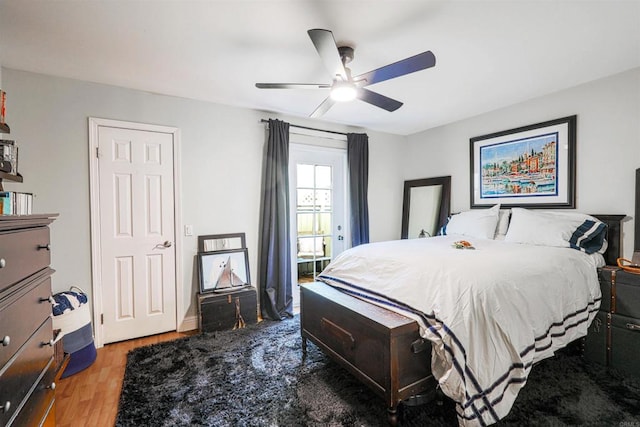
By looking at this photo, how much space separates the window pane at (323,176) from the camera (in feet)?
13.3

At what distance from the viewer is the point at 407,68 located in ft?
6.23

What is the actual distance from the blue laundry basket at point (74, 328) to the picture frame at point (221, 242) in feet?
3.56

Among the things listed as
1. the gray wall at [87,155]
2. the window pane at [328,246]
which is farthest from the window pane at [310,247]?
the gray wall at [87,155]

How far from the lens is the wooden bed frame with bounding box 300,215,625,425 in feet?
5.35

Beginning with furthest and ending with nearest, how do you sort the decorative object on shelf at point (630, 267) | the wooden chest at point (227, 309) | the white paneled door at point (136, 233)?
1. the wooden chest at point (227, 309)
2. the white paneled door at point (136, 233)
3. the decorative object on shelf at point (630, 267)

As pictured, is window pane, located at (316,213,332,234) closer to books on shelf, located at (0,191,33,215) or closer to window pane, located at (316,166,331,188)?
window pane, located at (316,166,331,188)

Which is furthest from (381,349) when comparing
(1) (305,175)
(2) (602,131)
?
(2) (602,131)

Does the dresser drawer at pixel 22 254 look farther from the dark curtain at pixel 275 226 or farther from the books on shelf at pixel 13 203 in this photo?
the dark curtain at pixel 275 226

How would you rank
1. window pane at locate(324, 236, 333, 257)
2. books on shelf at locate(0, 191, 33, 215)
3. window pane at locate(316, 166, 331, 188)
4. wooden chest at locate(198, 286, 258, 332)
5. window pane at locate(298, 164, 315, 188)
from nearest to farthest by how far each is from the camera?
books on shelf at locate(0, 191, 33, 215) → wooden chest at locate(198, 286, 258, 332) → window pane at locate(298, 164, 315, 188) → window pane at locate(316, 166, 331, 188) → window pane at locate(324, 236, 333, 257)

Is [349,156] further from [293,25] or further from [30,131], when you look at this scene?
[30,131]

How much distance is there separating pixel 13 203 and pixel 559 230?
3789 mm

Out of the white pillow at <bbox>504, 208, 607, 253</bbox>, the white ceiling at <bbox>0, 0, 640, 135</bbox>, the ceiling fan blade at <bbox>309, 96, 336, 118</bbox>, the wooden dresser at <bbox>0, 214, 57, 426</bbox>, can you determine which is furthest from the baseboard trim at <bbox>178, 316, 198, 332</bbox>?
the white pillow at <bbox>504, 208, 607, 253</bbox>

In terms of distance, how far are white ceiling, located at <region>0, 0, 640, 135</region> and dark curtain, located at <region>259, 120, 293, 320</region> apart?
0.64 m

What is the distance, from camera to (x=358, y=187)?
13.6ft
